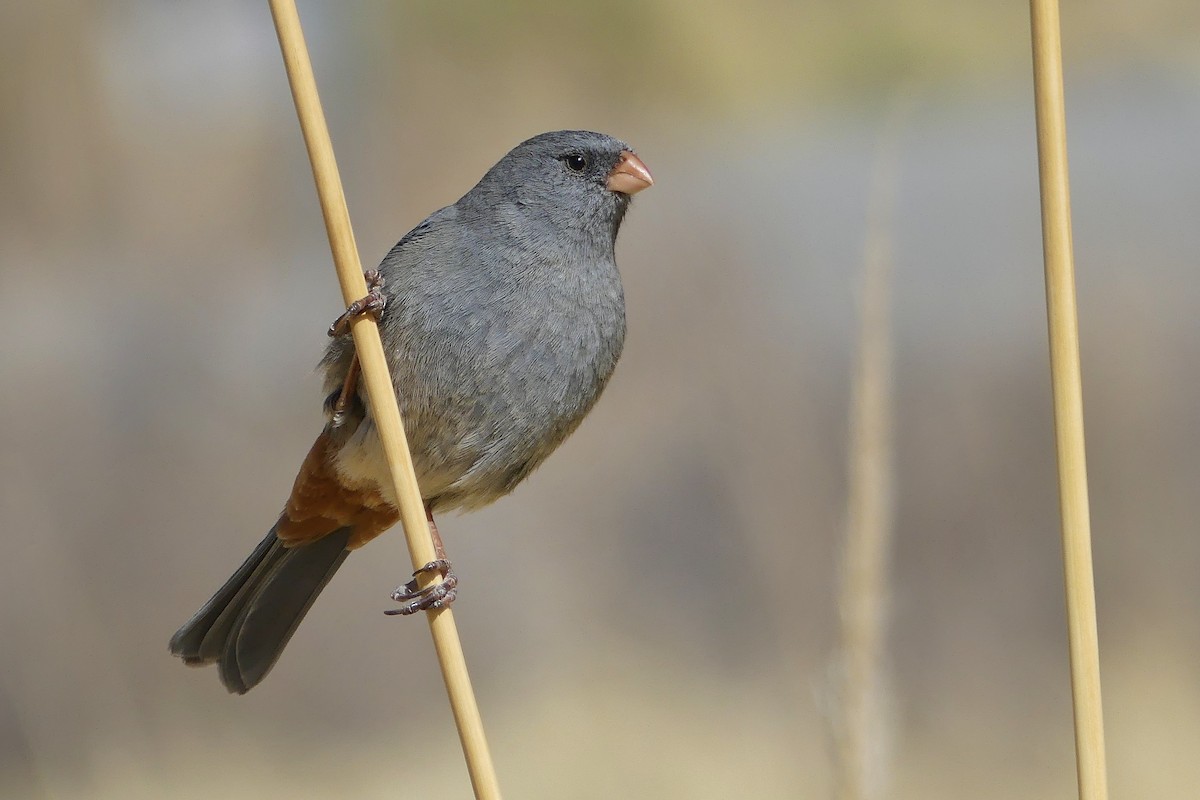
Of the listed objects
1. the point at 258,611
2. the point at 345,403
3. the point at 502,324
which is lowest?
the point at 258,611

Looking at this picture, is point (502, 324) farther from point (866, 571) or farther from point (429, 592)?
point (866, 571)

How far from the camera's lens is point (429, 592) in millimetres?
1752

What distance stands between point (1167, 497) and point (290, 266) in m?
3.33

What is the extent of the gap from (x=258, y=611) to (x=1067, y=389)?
1.89 m

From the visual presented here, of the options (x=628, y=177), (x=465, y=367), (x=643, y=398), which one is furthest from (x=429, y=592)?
(x=643, y=398)

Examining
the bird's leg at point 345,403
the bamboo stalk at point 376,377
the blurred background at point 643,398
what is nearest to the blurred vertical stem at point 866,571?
the bamboo stalk at point 376,377

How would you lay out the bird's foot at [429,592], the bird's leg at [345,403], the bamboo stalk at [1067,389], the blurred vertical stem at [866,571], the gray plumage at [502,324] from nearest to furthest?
the bamboo stalk at [1067,389], the blurred vertical stem at [866,571], the bird's foot at [429,592], the gray plumage at [502,324], the bird's leg at [345,403]

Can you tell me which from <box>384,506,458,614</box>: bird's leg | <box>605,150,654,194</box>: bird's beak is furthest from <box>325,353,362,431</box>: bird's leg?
<box>605,150,654,194</box>: bird's beak

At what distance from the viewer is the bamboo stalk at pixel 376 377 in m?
1.39

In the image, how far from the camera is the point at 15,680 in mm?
3641

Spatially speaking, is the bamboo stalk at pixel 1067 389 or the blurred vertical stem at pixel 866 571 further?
the blurred vertical stem at pixel 866 571

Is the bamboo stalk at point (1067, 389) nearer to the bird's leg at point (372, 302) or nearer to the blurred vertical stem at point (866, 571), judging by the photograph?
the blurred vertical stem at point (866, 571)

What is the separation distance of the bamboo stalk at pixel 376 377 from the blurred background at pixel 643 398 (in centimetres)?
201

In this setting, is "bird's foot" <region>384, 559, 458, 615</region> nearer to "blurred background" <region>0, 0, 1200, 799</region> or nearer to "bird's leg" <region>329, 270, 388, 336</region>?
"bird's leg" <region>329, 270, 388, 336</region>
